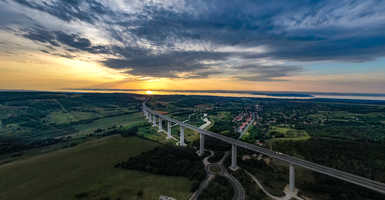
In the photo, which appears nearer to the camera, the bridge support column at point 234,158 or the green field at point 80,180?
the green field at point 80,180

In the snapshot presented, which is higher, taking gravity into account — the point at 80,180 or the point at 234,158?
the point at 234,158

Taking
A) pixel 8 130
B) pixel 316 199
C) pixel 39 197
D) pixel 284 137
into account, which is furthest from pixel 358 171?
pixel 8 130

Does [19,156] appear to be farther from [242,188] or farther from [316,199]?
[316,199]

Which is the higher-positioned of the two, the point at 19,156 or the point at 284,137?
the point at 284,137

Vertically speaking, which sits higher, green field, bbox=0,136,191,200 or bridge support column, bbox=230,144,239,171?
bridge support column, bbox=230,144,239,171

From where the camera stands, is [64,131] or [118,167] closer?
[118,167]

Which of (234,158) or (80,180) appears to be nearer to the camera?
(80,180)

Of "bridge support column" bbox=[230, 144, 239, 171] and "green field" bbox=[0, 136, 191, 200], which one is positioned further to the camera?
"bridge support column" bbox=[230, 144, 239, 171]

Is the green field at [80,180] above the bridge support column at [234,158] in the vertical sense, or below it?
below
